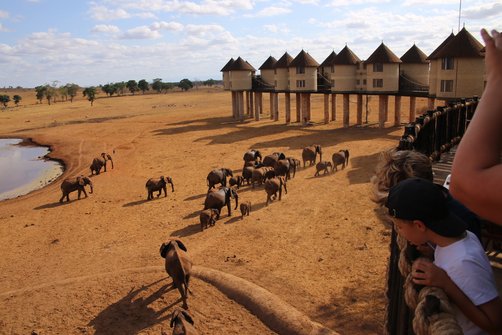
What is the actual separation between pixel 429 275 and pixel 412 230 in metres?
0.34

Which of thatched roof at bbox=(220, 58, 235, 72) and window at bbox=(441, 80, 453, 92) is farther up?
thatched roof at bbox=(220, 58, 235, 72)

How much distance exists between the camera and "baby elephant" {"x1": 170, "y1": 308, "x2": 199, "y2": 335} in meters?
→ 7.77

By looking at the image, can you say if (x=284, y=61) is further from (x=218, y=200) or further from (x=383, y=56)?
(x=218, y=200)

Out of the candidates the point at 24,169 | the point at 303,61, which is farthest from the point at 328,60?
the point at 24,169

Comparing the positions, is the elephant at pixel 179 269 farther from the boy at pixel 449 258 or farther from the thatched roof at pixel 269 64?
the thatched roof at pixel 269 64

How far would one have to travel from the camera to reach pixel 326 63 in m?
45.8

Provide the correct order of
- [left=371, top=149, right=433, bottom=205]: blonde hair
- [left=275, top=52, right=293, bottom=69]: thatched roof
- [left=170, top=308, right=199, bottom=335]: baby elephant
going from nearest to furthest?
[left=371, top=149, right=433, bottom=205]: blonde hair, [left=170, top=308, right=199, bottom=335]: baby elephant, [left=275, top=52, right=293, bottom=69]: thatched roof

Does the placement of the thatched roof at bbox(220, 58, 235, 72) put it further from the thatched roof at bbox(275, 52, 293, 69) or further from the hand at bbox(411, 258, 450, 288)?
the hand at bbox(411, 258, 450, 288)

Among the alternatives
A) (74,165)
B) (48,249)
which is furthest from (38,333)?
(74,165)

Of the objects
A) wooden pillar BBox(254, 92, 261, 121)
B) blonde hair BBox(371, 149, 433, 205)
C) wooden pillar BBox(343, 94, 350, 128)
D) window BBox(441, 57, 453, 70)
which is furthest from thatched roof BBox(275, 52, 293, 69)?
blonde hair BBox(371, 149, 433, 205)

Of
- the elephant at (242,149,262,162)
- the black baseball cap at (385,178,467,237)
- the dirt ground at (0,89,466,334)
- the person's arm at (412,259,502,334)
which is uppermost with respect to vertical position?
the black baseball cap at (385,178,467,237)

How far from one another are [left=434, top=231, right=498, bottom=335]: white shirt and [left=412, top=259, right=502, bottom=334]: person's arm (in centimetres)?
4

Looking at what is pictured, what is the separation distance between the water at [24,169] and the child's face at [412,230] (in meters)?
27.4

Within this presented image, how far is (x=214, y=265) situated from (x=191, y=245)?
6.49ft
